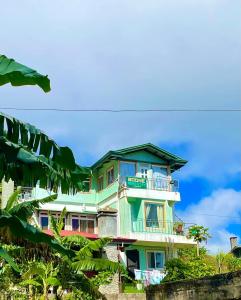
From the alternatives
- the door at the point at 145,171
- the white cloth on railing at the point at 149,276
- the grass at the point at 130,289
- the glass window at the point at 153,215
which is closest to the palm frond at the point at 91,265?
the grass at the point at 130,289

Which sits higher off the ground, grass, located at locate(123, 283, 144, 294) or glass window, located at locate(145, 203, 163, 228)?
glass window, located at locate(145, 203, 163, 228)

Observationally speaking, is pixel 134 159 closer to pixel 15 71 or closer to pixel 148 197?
pixel 148 197

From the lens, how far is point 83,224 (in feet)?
121

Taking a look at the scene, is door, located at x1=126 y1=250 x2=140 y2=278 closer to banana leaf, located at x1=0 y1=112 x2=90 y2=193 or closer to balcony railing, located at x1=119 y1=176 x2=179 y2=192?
balcony railing, located at x1=119 y1=176 x2=179 y2=192

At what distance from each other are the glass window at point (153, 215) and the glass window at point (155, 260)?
181 cm

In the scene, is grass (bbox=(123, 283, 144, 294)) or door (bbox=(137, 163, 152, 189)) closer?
grass (bbox=(123, 283, 144, 294))

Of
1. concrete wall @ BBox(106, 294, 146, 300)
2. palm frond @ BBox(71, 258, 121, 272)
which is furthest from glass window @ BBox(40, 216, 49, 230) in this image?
palm frond @ BBox(71, 258, 121, 272)

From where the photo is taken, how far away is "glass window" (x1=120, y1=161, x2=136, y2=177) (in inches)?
1460

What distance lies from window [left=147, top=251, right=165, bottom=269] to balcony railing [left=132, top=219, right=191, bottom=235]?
58.2 inches

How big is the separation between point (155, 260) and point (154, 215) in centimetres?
296

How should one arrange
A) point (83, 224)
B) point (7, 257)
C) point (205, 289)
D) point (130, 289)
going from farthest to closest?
point (83, 224), point (130, 289), point (205, 289), point (7, 257)

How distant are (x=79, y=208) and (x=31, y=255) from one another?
1844 centimetres

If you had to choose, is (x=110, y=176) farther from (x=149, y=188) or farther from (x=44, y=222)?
(x=44, y=222)

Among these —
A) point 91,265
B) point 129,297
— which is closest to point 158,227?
point 129,297
